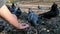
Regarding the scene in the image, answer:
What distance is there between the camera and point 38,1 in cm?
445

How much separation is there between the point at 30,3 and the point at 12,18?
3359 millimetres

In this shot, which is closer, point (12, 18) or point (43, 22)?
point (12, 18)

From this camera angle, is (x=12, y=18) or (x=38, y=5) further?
(x=38, y=5)

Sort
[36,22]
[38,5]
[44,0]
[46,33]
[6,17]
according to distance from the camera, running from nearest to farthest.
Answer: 1. [6,17]
2. [46,33]
3. [36,22]
4. [38,5]
5. [44,0]

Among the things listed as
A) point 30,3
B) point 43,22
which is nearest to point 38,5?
point 30,3

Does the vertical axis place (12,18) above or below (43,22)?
above

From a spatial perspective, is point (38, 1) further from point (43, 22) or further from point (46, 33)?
point (46, 33)

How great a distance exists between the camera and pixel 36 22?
2.68 meters

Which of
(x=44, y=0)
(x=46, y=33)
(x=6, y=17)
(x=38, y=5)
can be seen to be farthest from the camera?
(x=44, y=0)

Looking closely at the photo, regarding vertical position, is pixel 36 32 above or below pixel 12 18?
below

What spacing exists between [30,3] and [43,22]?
1.61 m

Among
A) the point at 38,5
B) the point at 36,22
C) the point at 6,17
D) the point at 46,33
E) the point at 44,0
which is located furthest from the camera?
the point at 44,0

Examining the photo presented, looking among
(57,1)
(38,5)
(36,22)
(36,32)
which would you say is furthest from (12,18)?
(57,1)

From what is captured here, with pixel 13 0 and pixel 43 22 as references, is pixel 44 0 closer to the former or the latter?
pixel 13 0
